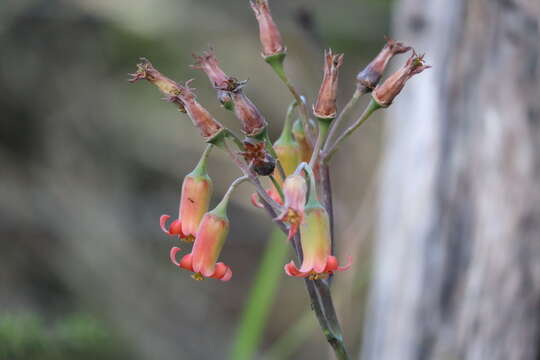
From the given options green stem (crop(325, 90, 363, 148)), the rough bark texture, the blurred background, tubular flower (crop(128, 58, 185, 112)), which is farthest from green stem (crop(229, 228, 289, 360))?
tubular flower (crop(128, 58, 185, 112))

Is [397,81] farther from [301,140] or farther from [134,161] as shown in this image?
[134,161]

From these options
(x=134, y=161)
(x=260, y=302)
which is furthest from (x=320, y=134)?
(x=134, y=161)

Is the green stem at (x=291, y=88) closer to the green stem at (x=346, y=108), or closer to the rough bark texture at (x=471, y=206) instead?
the green stem at (x=346, y=108)

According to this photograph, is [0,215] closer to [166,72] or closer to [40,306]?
[40,306]

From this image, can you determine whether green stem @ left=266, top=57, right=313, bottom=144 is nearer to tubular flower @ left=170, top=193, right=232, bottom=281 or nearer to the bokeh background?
tubular flower @ left=170, top=193, right=232, bottom=281

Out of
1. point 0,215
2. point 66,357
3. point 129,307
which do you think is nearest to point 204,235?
point 66,357
